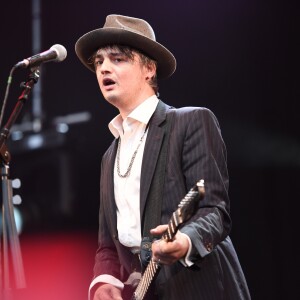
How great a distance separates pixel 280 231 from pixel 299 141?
2.22 ft

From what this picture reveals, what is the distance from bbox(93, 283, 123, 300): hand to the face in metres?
0.75

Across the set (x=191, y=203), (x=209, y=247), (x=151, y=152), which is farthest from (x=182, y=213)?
(x=151, y=152)

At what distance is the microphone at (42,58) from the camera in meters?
2.58

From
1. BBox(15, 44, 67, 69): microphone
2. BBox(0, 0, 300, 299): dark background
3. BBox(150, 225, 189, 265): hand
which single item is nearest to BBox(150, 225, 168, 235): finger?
BBox(150, 225, 189, 265): hand

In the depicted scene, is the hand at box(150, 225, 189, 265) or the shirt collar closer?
the hand at box(150, 225, 189, 265)

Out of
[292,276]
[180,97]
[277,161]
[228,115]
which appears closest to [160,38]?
[180,97]

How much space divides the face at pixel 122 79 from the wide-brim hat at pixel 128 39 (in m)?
0.05

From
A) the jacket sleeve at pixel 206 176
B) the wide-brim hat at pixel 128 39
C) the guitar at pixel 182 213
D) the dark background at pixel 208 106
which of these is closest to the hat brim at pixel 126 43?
the wide-brim hat at pixel 128 39

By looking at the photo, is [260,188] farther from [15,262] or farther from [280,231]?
[15,262]

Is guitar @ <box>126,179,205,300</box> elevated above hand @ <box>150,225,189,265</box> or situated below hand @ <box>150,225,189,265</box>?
above

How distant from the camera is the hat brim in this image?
2.73 m

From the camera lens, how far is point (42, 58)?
2.65 m

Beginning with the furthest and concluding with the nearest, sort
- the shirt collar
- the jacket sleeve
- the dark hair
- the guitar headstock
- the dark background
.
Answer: the dark background < the dark hair < the shirt collar < the jacket sleeve < the guitar headstock

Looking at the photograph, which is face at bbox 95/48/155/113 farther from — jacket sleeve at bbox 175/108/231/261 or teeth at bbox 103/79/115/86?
jacket sleeve at bbox 175/108/231/261
